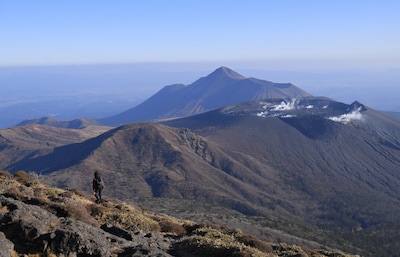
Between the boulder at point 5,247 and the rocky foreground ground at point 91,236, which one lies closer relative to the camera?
the boulder at point 5,247

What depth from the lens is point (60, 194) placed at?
28.8 metres

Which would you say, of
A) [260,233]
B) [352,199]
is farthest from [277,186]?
[260,233]

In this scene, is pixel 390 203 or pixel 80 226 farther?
pixel 390 203

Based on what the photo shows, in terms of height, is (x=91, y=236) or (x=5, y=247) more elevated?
(x=5, y=247)

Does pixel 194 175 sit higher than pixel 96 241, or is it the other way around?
pixel 96 241

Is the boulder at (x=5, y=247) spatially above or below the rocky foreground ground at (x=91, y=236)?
above

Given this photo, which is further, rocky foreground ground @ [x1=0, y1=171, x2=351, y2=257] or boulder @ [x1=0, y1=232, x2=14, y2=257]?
rocky foreground ground @ [x1=0, y1=171, x2=351, y2=257]

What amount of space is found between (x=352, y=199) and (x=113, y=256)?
179736mm

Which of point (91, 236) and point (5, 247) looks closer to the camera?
point (5, 247)

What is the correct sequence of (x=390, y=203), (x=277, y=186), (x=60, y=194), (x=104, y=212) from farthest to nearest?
1. (x=277, y=186)
2. (x=390, y=203)
3. (x=60, y=194)
4. (x=104, y=212)

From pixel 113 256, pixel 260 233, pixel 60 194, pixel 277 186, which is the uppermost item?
pixel 113 256

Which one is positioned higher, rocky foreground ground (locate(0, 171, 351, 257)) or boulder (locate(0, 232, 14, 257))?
boulder (locate(0, 232, 14, 257))

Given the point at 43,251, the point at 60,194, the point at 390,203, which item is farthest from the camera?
the point at 390,203

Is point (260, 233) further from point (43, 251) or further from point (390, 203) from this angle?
point (390, 203)
